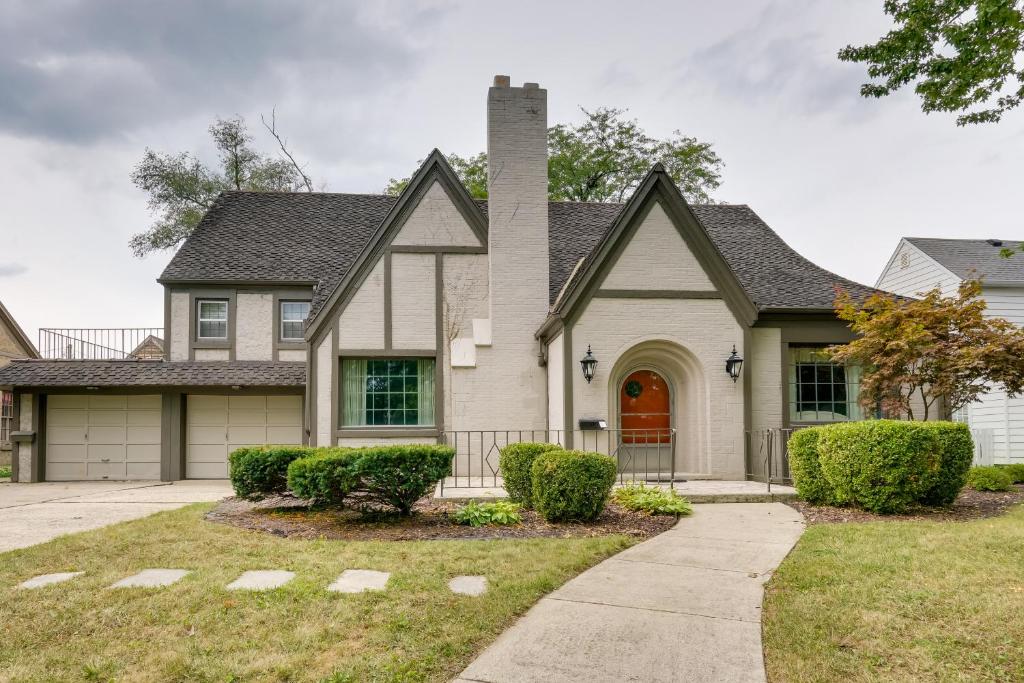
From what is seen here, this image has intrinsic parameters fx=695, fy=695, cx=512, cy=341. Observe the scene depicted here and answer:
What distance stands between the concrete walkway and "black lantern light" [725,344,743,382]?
5.15 m

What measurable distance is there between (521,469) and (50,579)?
506 centimetres

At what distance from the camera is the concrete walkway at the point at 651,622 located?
3961 mm

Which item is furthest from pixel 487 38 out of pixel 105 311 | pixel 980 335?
pixel 105 311

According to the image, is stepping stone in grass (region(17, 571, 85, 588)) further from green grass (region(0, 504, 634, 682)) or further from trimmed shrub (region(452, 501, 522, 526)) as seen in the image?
trimmed shrub (region(452, 501, 522, 526))

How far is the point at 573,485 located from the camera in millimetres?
7941

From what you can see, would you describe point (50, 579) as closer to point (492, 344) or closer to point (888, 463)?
point (492, 344)

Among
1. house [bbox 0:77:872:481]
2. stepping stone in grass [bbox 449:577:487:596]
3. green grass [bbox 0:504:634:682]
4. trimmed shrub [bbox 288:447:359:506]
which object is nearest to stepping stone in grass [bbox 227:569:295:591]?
green grass [bbox 0:504:634:682]

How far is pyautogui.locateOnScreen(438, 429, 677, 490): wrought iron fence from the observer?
38.9ft

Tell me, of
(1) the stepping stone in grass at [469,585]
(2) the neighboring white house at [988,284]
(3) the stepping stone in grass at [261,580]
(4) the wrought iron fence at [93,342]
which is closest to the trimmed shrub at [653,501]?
(1) the stepping stone in grass at [469,585]

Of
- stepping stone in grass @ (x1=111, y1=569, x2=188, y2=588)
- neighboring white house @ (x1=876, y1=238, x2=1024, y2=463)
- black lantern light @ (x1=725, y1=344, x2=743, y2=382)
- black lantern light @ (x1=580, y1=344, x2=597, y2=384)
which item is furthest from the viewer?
neighboring white house @ (x1=876, y1=238, x2=1024, y2=463)

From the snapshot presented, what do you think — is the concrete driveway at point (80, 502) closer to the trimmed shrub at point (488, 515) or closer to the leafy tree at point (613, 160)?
the trimmed shrub at point (488, 515)

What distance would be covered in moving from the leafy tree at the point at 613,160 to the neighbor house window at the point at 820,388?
14.5m

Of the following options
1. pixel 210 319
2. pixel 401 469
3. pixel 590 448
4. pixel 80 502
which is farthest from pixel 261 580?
pixel 210 319

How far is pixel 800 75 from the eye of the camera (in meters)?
10.7
